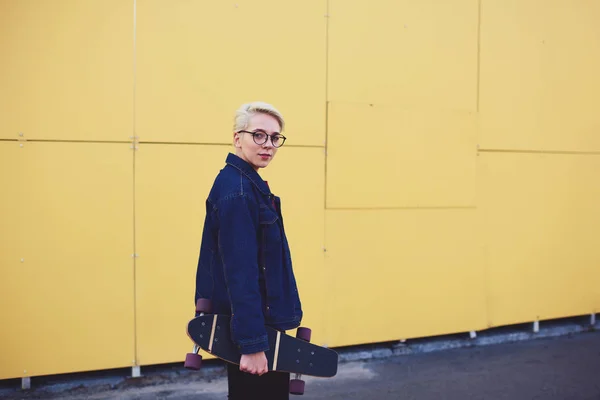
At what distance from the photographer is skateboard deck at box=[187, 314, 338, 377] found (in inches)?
72.2

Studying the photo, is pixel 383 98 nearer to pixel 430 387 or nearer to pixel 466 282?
pixel 466 282

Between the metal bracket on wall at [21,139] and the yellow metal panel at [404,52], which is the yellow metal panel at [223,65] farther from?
the metal bracket on wall at [21,139]

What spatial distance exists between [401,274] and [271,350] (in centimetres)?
248

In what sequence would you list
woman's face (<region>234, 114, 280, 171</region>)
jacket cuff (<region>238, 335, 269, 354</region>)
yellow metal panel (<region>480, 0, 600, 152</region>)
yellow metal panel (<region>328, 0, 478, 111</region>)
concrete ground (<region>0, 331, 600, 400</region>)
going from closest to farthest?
jacket cuff (<region>238, 335, 269, 354</region>), woman's face (<region>234, 114, 280, 171</region>), concrete ground (<region>0, 331, 600, 400</region>), yellow metal panel (<region>328, 0, 478, 111</region>), yellow metal panel (<region>480, 0, 600, 152</region>)

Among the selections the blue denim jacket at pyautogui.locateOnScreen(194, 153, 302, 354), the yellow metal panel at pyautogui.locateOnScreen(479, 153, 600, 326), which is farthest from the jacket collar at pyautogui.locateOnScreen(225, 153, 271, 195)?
the yellow metal panel at pyautogui.locateOnScreen(479, 153, 600, 326)

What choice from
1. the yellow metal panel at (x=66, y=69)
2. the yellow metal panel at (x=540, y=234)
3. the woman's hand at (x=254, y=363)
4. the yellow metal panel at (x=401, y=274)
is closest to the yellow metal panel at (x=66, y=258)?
the yellow metal panel at (x=66, y=69)

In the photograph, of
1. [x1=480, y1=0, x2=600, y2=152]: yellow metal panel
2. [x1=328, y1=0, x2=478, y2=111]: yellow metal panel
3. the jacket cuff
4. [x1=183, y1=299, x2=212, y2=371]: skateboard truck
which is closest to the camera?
the jacket cuff

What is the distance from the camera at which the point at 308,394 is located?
11.2ft

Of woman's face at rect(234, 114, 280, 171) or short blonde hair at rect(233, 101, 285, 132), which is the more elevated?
short blonde hair at rect(233, 101, 285, 132)

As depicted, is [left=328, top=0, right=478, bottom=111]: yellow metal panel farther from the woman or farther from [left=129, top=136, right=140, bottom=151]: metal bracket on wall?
the woman

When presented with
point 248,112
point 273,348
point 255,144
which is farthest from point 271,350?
point 248,112

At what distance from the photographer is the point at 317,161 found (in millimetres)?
3852

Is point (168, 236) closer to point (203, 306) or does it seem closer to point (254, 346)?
point (203, 306)

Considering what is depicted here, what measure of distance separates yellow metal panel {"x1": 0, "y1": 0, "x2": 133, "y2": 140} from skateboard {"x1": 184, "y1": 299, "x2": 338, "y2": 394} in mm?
1981
